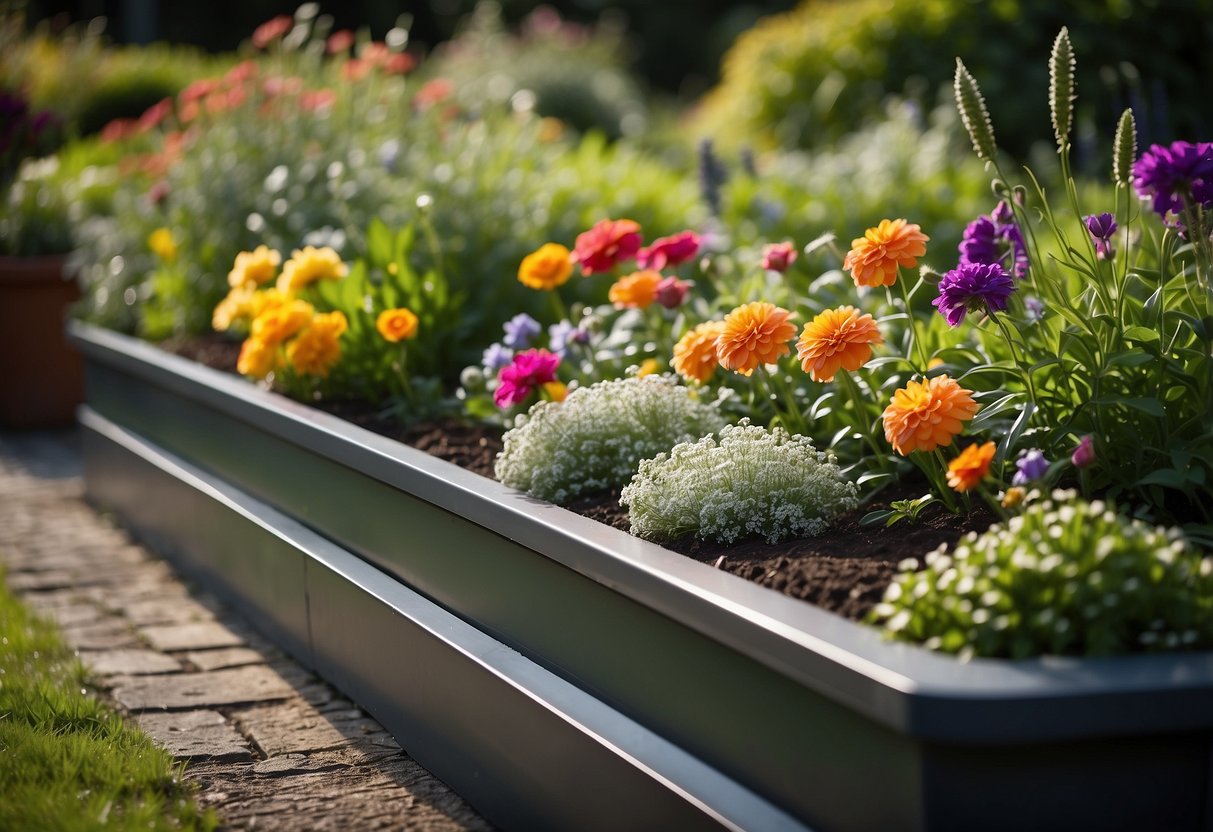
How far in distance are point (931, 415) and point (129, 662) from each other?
2359 mm

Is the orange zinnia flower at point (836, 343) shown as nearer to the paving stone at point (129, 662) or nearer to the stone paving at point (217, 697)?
the stone paving at point (217, 697)

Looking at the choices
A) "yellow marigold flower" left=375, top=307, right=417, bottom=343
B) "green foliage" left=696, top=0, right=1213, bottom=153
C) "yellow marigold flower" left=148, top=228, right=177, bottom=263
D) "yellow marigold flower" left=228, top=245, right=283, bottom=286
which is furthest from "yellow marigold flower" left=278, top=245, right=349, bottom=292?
"green foliage" left=696, top=0, right=1213, bottom=153

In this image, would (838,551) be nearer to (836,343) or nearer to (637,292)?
(836,343)

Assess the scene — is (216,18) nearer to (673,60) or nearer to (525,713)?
(673,60)

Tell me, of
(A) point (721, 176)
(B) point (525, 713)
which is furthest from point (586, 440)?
(A) point (721, 176)

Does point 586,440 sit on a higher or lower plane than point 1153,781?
higher

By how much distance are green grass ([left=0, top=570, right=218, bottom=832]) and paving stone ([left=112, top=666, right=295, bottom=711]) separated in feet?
0.38

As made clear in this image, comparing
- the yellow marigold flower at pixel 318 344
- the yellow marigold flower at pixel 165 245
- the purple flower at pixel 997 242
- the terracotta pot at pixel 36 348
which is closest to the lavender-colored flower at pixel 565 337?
the yellow marigold flower at pixel 318 344

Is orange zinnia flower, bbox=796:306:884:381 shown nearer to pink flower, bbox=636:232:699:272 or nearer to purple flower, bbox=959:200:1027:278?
purple flower, bbox=959:200:1027:278

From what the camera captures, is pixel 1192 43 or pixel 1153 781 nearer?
pixel 1153 781

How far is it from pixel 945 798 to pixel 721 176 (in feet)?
10.9

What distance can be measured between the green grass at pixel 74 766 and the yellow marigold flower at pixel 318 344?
38.0 inches

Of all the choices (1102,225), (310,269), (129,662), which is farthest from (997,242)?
(129,662)

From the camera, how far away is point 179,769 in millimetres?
2820
